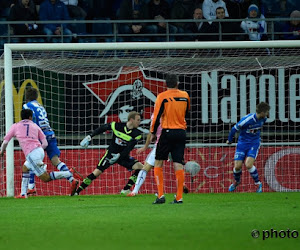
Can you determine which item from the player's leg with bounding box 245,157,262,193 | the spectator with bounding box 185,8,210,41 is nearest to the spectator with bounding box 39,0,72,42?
the spectator with bounding box 185,8,210,41

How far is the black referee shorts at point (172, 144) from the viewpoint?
11.0 meters

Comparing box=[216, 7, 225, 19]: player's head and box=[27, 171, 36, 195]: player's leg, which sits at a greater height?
box=[216, 7, 225, 19]: player's head

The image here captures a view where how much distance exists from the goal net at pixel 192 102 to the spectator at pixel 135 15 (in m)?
1.39

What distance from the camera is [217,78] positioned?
16.8 m

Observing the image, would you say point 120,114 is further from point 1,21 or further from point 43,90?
point 1,21

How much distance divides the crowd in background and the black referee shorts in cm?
679

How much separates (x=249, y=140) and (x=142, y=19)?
4.65m

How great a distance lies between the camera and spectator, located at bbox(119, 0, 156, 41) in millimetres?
18109

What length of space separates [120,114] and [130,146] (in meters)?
2.25

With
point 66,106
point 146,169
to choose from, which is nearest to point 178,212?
point 146,169

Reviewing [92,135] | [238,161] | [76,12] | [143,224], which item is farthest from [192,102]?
[143,224]

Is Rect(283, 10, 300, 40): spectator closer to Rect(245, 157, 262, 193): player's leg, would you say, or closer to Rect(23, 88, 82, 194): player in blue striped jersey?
Rect(245, 157, 262, 193): player's leg

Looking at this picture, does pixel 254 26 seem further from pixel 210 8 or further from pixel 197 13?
pixel 197 13

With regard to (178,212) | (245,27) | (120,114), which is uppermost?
(245,27)
